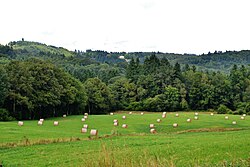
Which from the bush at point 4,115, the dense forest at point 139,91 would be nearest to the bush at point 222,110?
the dense forest at point 139,91

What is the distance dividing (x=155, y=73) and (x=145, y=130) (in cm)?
6131

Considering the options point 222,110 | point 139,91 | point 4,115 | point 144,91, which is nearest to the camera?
point 4,115

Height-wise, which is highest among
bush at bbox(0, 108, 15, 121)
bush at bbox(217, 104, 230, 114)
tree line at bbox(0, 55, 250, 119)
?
tree line at bbox(0, 55, 250, 119)

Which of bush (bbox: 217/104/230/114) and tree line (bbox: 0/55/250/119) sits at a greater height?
tree line (bbox: 0/55/250/119)

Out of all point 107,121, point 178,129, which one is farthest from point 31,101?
point 178,129

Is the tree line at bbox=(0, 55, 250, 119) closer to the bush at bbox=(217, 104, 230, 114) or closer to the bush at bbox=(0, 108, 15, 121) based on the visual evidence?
the bush at bbox=(217, 104, 230, 114)

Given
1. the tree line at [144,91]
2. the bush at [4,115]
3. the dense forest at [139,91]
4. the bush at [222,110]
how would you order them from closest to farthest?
the bush at [4,115] → the dense forest at [139,91] → the tree line at [144,91] → the bush at [222,110]

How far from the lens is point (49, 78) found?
58.5 m

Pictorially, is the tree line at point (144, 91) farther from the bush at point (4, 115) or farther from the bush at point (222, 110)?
the bush at point (4, 115)

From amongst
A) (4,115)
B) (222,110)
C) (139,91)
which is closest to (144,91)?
(139,91)

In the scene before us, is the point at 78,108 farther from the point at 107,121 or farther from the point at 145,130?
the point at 145,130

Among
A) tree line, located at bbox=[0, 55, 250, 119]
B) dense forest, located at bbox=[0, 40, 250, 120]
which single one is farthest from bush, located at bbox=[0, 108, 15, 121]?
tree line, located at bbox=[0, 55, 250, 119]

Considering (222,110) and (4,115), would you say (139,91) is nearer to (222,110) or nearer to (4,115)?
(222,110)

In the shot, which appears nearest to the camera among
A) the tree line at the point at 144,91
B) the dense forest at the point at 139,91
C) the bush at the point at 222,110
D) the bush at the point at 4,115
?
the bush at the point at 4,115
